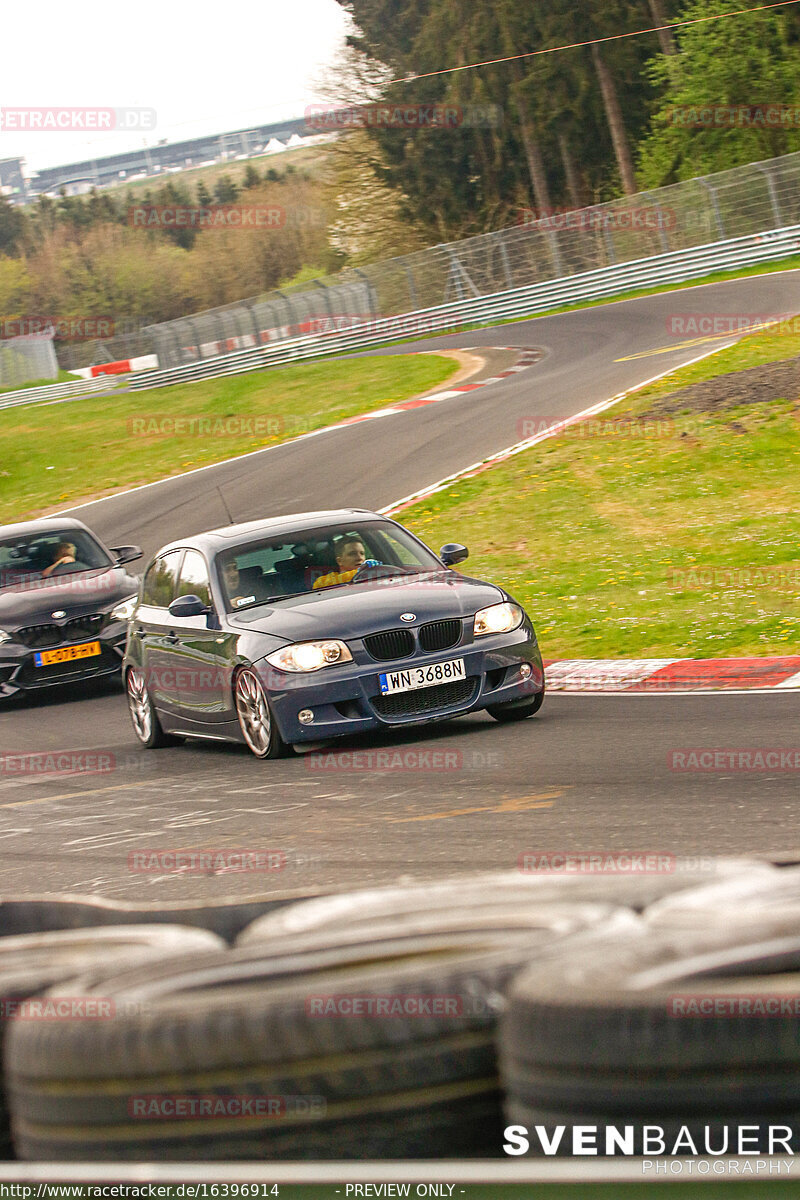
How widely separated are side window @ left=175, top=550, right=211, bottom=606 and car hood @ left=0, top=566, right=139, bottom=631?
3.52 m

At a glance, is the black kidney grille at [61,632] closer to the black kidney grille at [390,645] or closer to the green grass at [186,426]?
the black kidney grille at [390,645]

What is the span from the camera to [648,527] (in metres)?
16.7

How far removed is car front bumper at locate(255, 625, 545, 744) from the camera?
8945 millimetres

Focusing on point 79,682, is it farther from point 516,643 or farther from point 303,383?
point 303,383

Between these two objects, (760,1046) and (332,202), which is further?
(332,202)

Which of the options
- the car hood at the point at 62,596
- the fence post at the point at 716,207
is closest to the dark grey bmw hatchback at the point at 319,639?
the car hood at the point at 62,596

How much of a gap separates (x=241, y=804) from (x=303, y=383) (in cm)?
2841

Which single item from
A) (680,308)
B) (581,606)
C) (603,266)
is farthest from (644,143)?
(581,606)

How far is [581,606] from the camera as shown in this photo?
14109 mm

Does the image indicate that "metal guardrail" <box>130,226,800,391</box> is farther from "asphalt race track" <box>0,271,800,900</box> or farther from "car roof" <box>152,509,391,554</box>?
"car roof" <box>152,509,391,554</box>

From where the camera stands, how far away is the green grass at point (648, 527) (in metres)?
12.7

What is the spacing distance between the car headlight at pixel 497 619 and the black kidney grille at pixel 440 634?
0.50ft

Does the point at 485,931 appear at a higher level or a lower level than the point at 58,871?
higher

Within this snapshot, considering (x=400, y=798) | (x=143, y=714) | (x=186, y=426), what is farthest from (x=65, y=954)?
(x=186, y=426)
